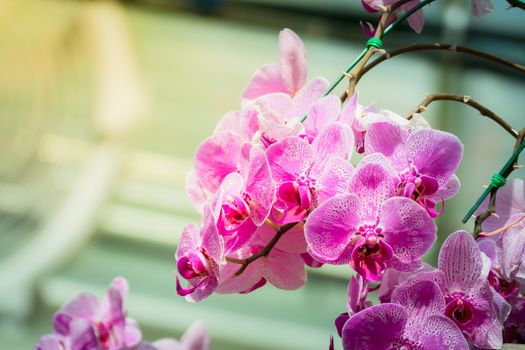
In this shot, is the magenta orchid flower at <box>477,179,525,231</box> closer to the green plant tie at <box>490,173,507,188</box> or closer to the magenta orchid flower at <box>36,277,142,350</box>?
the green plant tie at <box>490,173,507,188</box>

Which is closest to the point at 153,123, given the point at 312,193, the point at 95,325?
the point at 95,325

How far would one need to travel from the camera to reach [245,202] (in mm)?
385

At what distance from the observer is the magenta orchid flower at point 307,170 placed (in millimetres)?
377

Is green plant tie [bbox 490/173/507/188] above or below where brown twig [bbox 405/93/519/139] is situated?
below

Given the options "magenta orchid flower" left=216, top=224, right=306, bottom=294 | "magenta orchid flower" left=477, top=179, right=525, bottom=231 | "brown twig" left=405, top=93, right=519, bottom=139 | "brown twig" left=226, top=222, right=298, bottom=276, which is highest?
"brown twig" left=405, top=93, right=519, bottom=139

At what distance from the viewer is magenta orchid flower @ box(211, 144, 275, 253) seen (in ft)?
1.25

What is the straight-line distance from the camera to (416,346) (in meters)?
0.35

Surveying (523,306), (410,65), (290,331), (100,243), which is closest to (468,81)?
(410,65)

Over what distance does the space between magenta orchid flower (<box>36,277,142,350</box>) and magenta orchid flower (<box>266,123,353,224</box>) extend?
13cm

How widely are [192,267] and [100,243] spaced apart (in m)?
2.42

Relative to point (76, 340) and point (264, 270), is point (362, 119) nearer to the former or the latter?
point (264, 270)

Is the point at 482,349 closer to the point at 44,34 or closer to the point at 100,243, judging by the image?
the point at 100,243

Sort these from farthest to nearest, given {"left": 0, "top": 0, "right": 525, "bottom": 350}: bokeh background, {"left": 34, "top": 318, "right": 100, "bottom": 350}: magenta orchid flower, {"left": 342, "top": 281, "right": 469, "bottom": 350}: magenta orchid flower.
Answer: {"left": 0, "top": 0, "right": 525, "bottom": 350}: bokeh background
{"left": 34, "top": 318, "right": 100, "bottom": 350}: magenta orchid flower
{"left": 342, "top": 281, "right": 469, "bottom": 350}: magenta orchid flower

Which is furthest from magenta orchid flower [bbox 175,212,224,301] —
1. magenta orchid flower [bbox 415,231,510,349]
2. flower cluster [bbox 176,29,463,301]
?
magenta orchid flower [bbox 415,231,510,349]
